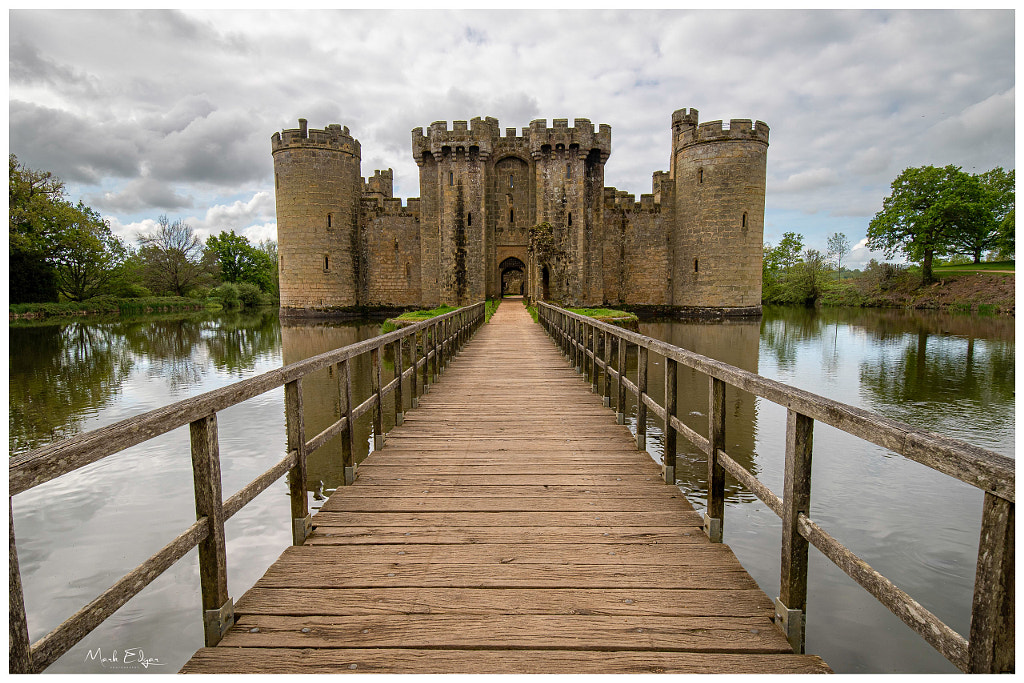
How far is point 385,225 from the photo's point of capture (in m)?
31.4

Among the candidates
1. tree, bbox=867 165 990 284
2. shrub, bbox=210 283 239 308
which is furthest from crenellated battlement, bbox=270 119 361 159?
tree, bbox=867 165 990 284

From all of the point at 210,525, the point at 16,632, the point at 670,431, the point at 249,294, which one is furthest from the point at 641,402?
the point at 249,294

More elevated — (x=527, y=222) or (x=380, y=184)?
(x=380, y=184)

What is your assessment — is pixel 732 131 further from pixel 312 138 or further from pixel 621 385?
pixel 621 385

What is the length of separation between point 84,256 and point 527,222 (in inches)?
1159

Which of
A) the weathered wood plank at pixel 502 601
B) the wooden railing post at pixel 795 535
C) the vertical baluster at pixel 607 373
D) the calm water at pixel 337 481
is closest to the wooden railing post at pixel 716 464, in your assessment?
the weathered wood plank at pixel 502 601

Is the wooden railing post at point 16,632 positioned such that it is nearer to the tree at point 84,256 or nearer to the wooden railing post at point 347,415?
the wooden railing post at point 347,415

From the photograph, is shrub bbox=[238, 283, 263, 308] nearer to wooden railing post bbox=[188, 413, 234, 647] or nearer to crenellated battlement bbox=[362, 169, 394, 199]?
crenellated battlement bbox=[362, 169, 394, 199]

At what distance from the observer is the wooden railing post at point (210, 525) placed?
84.0 inches

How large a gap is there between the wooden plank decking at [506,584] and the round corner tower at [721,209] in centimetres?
2661

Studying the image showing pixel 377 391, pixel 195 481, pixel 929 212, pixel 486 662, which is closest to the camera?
pixel 486 662

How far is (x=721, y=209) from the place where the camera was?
27.9 metres

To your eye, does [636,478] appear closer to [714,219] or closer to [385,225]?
[714,219]

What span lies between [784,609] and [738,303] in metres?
28.7
